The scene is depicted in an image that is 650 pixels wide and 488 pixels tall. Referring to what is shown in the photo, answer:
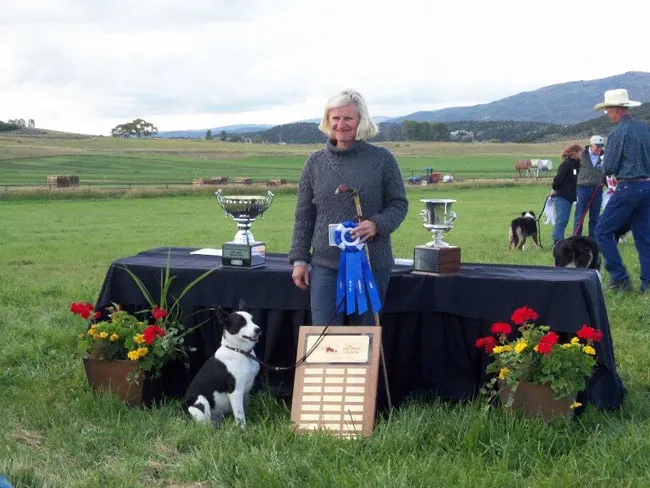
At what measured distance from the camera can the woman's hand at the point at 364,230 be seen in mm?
4375

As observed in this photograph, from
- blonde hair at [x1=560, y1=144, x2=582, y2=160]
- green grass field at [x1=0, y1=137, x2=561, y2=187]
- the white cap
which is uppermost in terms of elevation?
the white cap

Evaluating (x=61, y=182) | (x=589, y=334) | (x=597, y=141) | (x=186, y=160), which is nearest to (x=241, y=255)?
(x=589, y=334)

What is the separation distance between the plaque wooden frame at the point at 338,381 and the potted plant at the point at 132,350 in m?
1.00

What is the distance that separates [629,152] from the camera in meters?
7.72

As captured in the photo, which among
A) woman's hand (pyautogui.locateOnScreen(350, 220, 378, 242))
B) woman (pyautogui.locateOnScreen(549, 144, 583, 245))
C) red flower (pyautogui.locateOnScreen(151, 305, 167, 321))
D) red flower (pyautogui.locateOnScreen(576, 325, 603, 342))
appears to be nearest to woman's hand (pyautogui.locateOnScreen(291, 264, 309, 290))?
woman's hand (pyautogui.locateOnScreen(350, 220, 378, 242))

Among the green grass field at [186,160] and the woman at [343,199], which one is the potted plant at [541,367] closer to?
the woman at [343,199]

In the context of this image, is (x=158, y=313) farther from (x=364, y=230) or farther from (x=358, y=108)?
(x=358, y=108)

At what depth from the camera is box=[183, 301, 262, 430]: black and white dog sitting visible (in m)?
4.76

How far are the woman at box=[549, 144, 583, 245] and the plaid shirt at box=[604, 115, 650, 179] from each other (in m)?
4.02

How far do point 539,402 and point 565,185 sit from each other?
823 centimetres

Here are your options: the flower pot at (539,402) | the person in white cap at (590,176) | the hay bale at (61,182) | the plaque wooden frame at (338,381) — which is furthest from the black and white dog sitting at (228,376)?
the hay bale at (61,182)

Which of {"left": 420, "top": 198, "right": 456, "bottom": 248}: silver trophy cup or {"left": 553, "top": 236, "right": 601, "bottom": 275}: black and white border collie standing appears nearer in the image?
{"left": 420, "top": 198, "right": 456, "bottom": 248}: silver trophy cup

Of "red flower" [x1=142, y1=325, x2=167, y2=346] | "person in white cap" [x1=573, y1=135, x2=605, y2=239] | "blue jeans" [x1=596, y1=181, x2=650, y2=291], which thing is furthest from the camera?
"person in white cap" [x1=573, y1=135, x2=605, y2=239]

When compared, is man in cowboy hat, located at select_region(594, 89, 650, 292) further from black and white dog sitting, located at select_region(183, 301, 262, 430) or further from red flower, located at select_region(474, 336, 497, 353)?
black and white dog sitting, located at select_region(183, 301, 262, 430)
